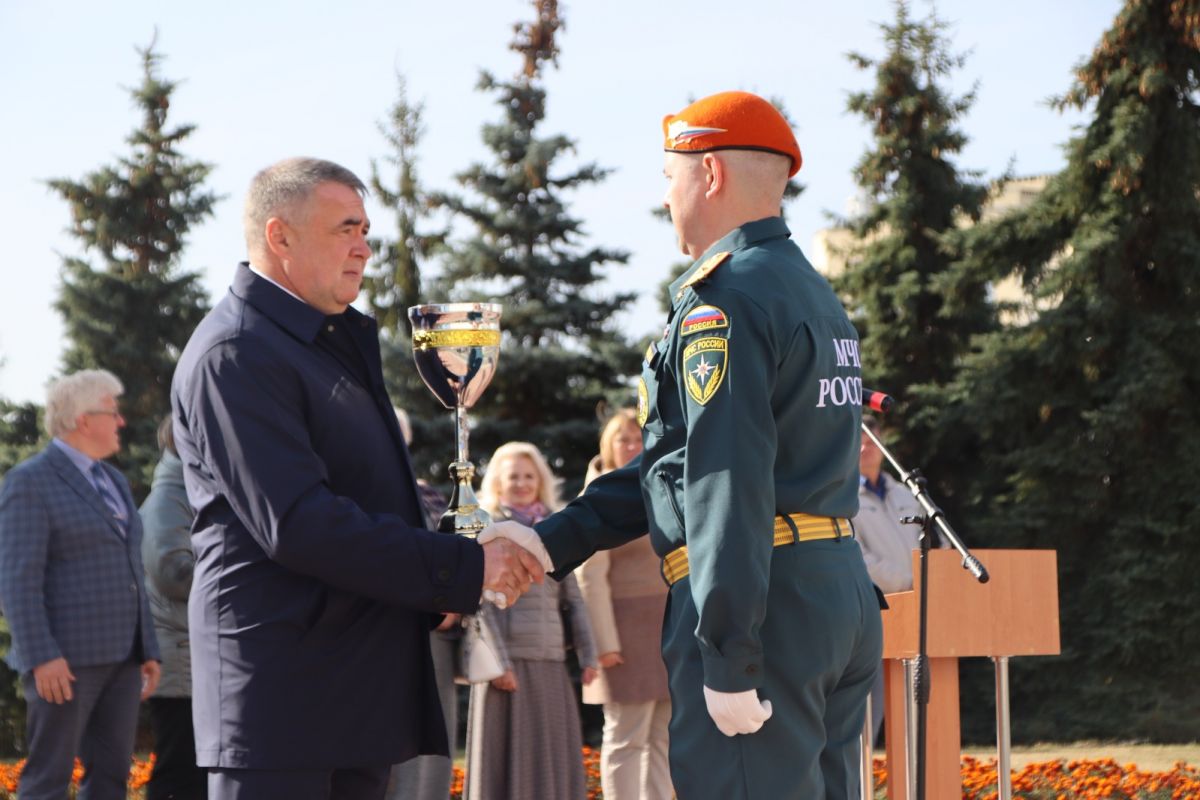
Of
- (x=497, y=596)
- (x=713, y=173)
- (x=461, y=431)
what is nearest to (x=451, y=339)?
(x=461, y=431)

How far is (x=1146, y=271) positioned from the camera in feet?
50.5

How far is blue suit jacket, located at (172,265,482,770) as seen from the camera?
309 cm

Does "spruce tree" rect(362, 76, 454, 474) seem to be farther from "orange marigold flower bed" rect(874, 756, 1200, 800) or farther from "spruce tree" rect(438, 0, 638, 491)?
"orange marigold flower bed" rect(874, 756, 1200, 800)

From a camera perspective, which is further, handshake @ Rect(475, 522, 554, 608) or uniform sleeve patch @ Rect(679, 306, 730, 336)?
handshake @ Rect(475, 522, 554, 608)

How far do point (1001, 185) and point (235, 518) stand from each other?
1491 centimetres

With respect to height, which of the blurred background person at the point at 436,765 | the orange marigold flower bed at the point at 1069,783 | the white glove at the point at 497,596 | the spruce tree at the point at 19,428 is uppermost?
the spruce tree at the point at 19,428

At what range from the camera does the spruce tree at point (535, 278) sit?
A: 15.8 m

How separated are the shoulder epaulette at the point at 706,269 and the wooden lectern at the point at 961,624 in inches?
111

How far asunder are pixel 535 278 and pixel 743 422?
520 inches

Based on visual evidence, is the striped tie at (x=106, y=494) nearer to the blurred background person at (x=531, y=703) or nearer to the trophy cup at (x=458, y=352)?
the blurred background person at (x=531, y=703)

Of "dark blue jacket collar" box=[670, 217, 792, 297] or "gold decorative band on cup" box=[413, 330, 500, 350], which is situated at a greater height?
"dark blue jacket collar" box=[670, 217, 792, 297]

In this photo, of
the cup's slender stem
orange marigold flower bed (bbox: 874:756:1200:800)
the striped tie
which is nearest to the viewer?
the cup's slender stem

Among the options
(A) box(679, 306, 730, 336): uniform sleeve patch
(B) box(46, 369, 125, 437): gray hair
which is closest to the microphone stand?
(A) box(679, 306, 730, 336): uniform sleeve patch

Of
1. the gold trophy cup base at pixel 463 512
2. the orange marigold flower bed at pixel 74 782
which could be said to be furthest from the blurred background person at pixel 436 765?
the gold trophy cup base at pixel 463 512
